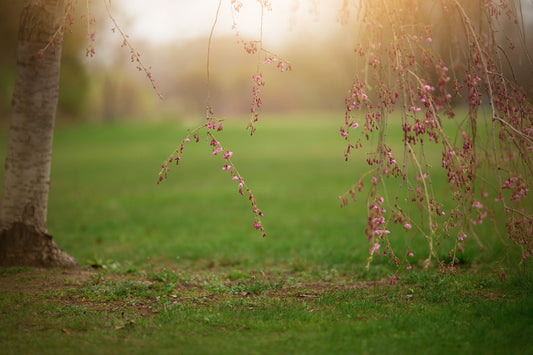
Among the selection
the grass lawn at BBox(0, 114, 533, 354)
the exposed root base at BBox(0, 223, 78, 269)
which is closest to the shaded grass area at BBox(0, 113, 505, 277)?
the grass lawn at BBox(0, 114, 533, 354)

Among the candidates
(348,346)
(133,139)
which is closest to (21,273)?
(348,346)

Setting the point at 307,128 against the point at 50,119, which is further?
Answer: the point at 307,128

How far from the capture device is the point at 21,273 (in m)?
5.66

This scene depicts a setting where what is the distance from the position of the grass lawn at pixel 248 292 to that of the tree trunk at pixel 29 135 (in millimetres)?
498

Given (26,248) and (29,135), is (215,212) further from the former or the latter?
(29,135)

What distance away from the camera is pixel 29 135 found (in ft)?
18.8

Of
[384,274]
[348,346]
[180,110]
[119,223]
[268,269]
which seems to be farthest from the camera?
[180,110]

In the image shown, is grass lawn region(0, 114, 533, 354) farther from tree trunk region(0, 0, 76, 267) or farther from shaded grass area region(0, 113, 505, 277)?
tree trunk region(0, 0, 76, 267)

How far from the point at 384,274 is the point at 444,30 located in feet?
10.4

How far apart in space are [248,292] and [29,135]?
11.1ft

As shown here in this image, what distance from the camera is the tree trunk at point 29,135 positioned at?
5688 millimetres

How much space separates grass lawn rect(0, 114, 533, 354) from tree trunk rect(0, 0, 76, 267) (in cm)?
50

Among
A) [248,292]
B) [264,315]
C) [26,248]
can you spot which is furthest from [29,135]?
[264,315]

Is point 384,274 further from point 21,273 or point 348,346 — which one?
point 21,273
